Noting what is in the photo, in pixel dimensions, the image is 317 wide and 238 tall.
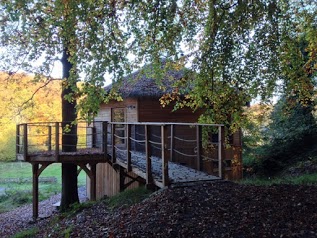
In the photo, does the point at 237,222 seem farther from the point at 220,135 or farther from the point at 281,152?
the point at 281,152

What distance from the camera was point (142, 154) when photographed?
35.7 feet

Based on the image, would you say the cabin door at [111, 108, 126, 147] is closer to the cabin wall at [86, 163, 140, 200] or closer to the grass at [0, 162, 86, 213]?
the cabin wall at [86, 163, 140, 200]

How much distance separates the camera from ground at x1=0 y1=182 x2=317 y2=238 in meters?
4.43

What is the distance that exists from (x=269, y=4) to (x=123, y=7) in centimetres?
260

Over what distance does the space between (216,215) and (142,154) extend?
6.14 metres

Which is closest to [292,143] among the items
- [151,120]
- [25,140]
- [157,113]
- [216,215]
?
[157,113]

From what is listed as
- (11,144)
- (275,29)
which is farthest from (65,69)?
(11,144)

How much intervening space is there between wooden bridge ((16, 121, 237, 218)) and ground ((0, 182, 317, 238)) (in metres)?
0.66

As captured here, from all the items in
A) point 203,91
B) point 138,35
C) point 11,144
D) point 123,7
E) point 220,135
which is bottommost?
point 11,144

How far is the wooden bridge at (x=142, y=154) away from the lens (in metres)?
6.70

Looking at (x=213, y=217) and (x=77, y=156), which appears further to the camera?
(x=77, y=156)

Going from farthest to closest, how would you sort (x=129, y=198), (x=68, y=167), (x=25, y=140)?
(x=68, y=167) < (x=25, y=140) < (x=129, y=198)

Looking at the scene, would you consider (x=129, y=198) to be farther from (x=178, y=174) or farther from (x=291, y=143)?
(x=291, y=143)

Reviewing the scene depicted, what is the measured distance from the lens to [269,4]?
18.8ft
